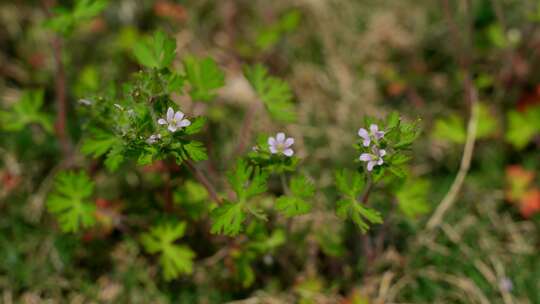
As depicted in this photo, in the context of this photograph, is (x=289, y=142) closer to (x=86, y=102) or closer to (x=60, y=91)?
(x=86, y=102)

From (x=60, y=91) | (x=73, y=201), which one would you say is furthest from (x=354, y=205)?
(x=60, y=91)

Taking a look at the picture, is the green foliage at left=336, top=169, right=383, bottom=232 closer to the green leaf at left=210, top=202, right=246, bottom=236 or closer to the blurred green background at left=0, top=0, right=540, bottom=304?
the green leaf at left=210, top=202, right=246, bottom=236

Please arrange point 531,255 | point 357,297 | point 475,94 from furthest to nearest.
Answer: point 475,94 → point 531,255 → point 357,297

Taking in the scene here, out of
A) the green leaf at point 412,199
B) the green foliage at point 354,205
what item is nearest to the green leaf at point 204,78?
the green foliage at point 354,205

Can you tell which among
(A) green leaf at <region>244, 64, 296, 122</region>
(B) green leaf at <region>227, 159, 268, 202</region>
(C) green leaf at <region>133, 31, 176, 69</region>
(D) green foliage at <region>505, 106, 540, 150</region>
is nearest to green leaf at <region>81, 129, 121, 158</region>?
(C) green leaf at <region>133, 31, 176, 69</region>

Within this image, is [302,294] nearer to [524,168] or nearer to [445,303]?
[445,303]

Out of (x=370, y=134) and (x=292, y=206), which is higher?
(x=370, y=134)

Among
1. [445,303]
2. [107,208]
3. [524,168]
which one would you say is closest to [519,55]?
[524,168]
